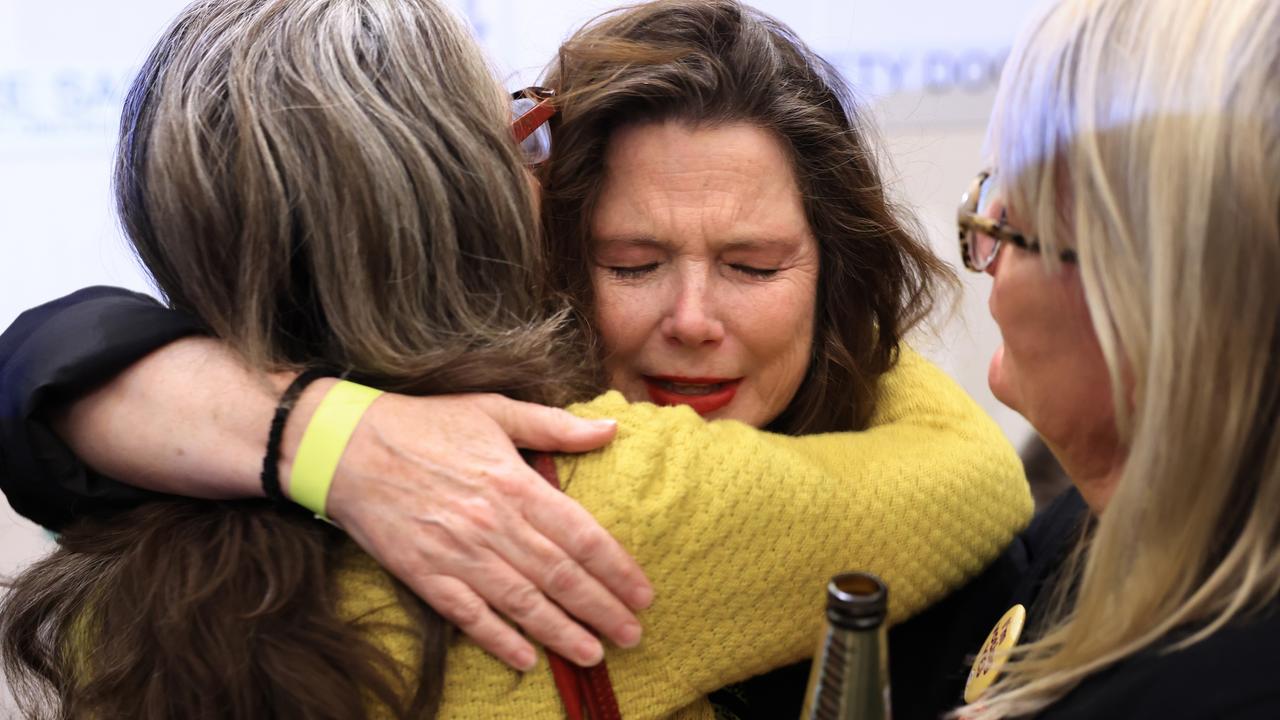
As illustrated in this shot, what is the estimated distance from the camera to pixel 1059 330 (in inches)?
36.8

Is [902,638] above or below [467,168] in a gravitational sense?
below

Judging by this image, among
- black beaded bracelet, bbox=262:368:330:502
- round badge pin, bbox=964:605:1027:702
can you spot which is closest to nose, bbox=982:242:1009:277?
round badge pin, bbox=964:605:1027:702

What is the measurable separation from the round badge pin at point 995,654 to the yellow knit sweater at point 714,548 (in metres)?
0.10

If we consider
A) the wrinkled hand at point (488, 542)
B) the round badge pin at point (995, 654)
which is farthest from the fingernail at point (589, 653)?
the round badge pin at point (995, 654)

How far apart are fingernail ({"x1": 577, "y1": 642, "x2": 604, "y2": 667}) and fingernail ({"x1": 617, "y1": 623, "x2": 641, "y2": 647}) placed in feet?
0.07

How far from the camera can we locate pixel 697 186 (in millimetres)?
1399

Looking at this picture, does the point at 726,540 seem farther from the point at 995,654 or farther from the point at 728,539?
the point at 995,654

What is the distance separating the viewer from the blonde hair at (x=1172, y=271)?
0.75m

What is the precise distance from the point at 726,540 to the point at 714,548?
1 centimetres

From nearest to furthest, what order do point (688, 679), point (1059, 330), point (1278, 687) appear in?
point (1278, 687) → point (1059, 330) → point (688, 679)

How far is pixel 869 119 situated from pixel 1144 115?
858 mm

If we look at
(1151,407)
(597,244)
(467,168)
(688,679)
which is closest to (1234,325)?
(1151,407)

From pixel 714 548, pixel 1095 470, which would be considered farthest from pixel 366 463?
pixel 1095 470

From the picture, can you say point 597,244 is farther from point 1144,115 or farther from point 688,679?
point 1144,115
